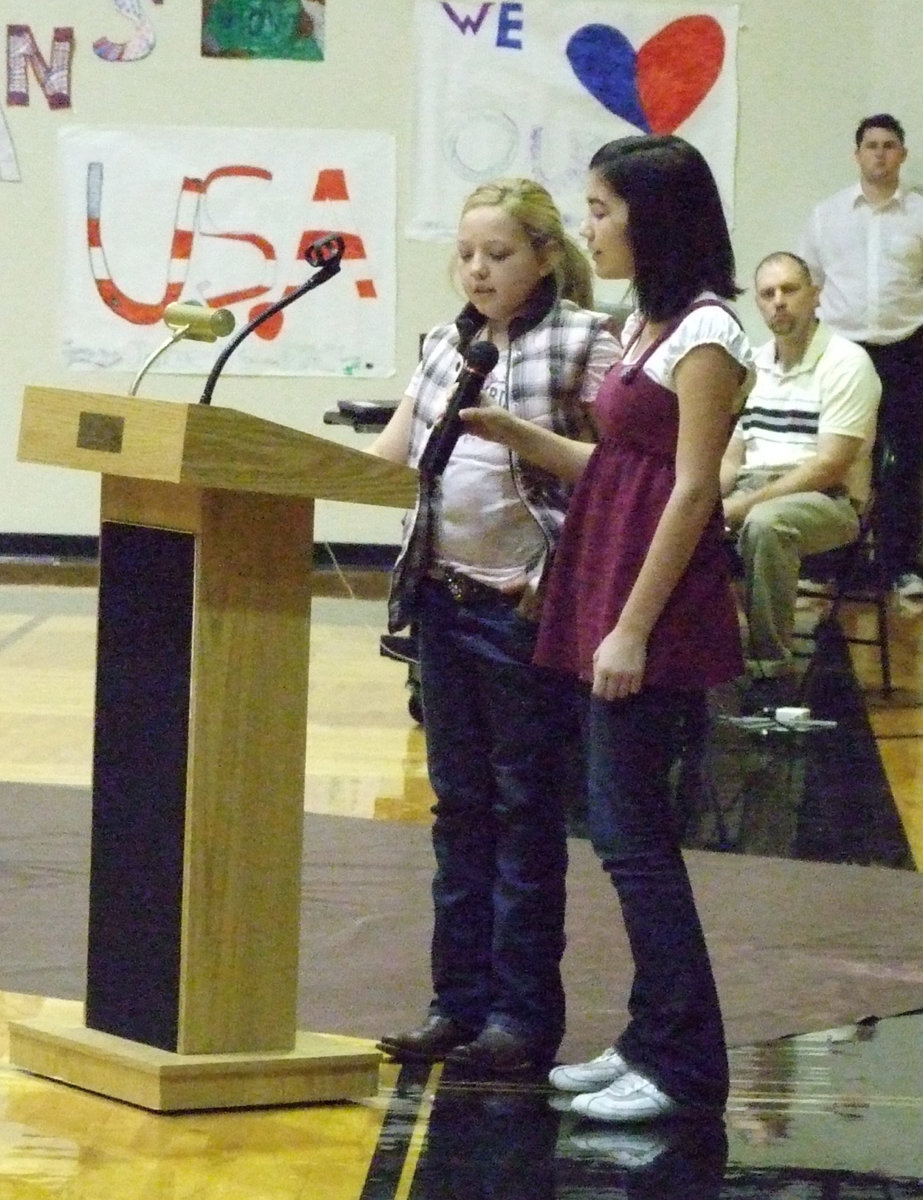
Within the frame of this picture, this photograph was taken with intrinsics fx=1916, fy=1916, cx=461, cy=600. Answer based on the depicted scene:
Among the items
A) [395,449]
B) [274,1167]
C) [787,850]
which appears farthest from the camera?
[787,850]

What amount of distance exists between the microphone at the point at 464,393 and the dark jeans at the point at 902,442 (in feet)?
15.7

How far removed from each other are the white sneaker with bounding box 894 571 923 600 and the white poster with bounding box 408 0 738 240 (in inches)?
65.0

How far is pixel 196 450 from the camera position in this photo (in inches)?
91.3

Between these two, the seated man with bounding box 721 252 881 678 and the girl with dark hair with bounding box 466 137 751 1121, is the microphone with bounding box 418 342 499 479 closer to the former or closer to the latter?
the girl with dark hair with bounding box 466 137 751 1121

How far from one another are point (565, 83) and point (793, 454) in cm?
248

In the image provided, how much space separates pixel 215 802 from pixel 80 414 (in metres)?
0.53

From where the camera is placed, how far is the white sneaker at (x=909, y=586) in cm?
752

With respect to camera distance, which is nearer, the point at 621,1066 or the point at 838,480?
the point at 621,1066

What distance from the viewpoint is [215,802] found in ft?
8.25

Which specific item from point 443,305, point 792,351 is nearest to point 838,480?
point 792,351

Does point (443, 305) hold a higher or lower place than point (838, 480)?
higher

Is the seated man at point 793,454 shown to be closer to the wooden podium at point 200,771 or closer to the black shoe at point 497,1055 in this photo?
the black shoe at point 497,1055

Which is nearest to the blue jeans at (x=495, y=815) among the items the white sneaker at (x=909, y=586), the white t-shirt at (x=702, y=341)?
the white t-shirt at (x=702, y=341)

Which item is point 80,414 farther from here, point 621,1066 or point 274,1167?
point 621,1066
